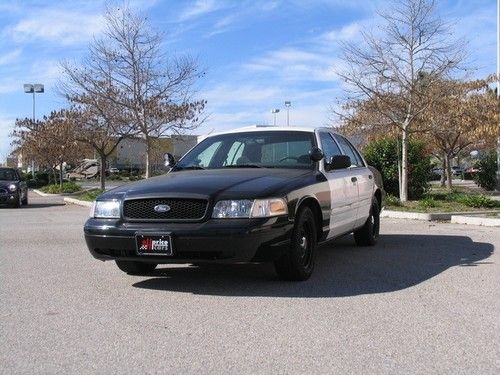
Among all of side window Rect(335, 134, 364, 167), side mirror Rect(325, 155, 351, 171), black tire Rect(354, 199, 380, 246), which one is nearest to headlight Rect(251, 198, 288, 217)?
side mirror Rect(325, 155, 351, 171)

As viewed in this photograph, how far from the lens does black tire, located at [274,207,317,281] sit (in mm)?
6066

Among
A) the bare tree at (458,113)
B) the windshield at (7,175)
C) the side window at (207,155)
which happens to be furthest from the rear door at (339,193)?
the windshield at (7,175)

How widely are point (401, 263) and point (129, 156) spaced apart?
71897mm

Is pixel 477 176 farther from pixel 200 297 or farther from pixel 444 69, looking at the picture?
pixel 200 297

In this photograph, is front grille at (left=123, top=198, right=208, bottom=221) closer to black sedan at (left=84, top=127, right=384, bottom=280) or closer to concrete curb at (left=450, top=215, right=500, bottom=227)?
black sedan at (left=84, top=127, right=384, bottom=280)

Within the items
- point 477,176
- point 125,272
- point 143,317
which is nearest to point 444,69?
point 477,176

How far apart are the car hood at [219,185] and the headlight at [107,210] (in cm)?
7

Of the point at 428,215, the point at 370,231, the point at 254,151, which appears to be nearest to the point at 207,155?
the point at 254,151

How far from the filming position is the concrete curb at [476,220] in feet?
39.2

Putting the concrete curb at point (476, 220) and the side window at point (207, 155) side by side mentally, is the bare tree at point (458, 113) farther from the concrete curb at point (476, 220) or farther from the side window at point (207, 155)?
the side window at point (207, 155)

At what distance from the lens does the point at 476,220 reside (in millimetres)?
12352

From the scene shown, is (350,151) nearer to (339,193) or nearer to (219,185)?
(339,193)

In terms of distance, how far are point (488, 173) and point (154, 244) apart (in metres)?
21.5

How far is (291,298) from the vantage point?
567cm
